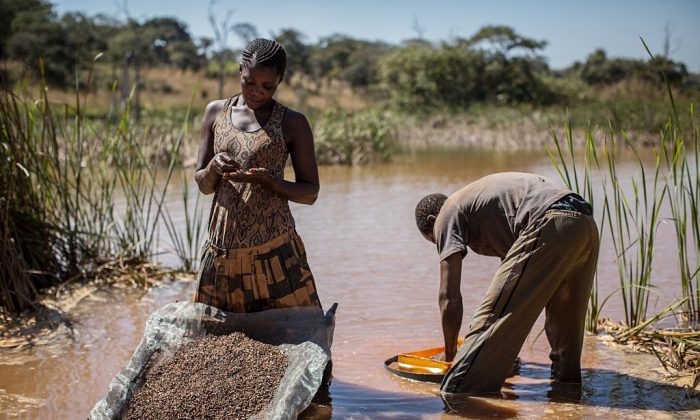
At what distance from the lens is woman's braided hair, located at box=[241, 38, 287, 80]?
10.5 ft

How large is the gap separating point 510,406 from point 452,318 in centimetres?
50

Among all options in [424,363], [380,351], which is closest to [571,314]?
[424,363]

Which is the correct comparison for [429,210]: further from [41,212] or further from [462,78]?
[462,78]

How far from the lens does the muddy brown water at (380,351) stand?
375 centimetres

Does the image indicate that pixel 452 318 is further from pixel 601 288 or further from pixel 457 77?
pixel 457 77

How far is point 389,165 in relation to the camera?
1686 centimetres

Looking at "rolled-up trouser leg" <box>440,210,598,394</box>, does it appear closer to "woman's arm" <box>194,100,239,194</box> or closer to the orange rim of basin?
the orange rim of basin

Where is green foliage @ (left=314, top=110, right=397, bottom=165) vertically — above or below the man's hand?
above

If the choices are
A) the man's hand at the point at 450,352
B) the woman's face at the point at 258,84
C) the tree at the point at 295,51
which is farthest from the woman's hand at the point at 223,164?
the tree at the point at 295,51

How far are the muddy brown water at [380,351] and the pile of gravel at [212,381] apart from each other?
573 mm

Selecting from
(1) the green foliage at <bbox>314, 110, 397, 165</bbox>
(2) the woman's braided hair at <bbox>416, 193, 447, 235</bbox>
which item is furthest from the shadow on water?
(1) the green foliage at <bbox>314, 110, 397, 165</bbox>

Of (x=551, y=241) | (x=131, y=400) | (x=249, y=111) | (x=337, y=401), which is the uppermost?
(x=249, y=111)

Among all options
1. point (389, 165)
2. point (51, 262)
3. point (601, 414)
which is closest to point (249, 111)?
point (601, 414)

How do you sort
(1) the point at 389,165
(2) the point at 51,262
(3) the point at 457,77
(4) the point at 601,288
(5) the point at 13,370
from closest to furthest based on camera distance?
(5) the point at 13,370 < (2) the point at 51,262 < (4) the point at 601,288 < (1) the point at 389,165 < (3) the point at 457,77
